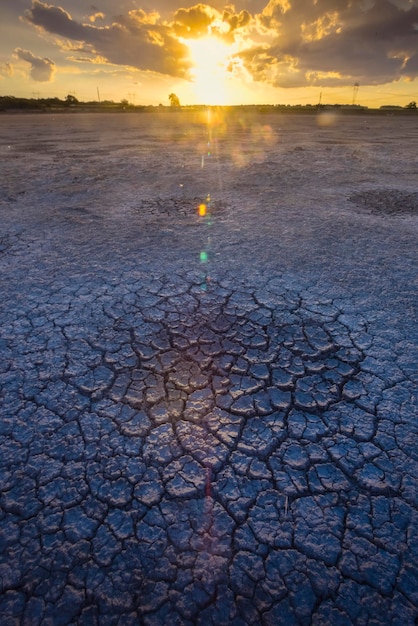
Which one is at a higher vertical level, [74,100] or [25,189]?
[74,100]

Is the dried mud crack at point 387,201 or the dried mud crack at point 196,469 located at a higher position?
the dried mud crack at point 387,201

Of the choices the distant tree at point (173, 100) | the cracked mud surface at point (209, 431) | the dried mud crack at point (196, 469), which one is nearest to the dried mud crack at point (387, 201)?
the cracked mud surface at point (209, 431)

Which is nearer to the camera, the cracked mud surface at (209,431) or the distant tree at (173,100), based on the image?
the cracked mud surface at (209,431)

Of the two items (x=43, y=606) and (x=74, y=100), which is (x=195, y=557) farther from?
(x=74, y=100)

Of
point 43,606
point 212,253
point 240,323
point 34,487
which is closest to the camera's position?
point 43,606

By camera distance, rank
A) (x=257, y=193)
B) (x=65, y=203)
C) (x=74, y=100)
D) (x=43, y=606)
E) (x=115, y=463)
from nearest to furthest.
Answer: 1. (x=43, y=606)
2. (x=115, y=463)
3. (x=65, y=203)
4. (x=257, y=193)
5. (x=74, y=100)

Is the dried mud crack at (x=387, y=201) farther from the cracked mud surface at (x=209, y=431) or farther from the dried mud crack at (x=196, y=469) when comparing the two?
the dried mud crack at (x=196, y=469)

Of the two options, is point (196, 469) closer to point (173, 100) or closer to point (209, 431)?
point (209, 431)

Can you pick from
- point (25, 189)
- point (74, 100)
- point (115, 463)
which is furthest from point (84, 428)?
point (74, 100)
